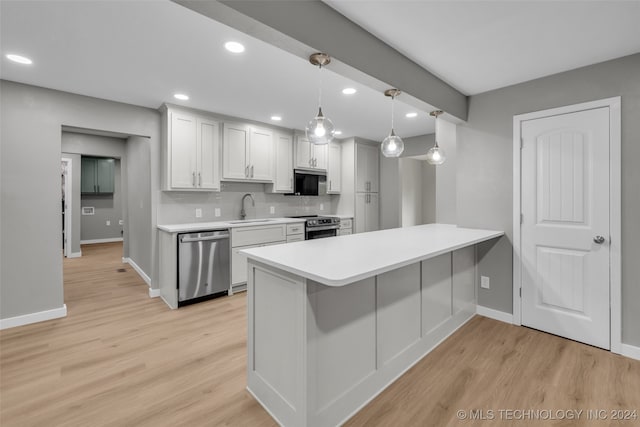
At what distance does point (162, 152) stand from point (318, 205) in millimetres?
2849

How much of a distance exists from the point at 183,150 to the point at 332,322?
3.11 meters

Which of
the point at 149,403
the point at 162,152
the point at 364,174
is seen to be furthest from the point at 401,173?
the point at 149,403

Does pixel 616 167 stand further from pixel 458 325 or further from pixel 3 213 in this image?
pixel 3 213

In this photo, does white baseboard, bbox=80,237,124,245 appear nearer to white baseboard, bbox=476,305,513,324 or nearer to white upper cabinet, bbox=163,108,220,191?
white upper cabinet, bbox=163,108,220,191

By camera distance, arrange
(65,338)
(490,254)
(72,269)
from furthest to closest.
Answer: (72,269), (490,254), (65,338)

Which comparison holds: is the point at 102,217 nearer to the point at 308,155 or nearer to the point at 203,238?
the point at 203,238

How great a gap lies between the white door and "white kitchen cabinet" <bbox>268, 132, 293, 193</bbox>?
3198 millimetres

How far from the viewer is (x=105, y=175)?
7.94 m

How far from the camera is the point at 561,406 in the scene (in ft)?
5.78

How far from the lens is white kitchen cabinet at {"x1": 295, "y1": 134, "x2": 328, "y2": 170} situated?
16.3 ft

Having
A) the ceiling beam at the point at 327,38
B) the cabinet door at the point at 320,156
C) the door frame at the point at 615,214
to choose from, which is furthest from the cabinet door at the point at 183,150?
the door frame at the point at 615,214

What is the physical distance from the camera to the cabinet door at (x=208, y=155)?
385cm

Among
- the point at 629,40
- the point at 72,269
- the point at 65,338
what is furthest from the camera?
the point at 72,269

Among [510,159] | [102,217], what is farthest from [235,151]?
[102,217]
